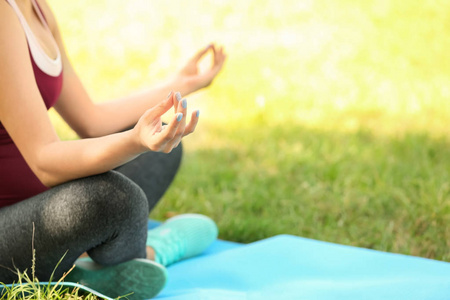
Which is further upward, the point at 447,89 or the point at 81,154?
the point at 81,154

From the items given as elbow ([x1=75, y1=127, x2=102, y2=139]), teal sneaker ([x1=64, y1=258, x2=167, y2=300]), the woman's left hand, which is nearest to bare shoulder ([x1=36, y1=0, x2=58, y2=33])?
elbow ([x1=75, y1=127, x2=102, y2=139])

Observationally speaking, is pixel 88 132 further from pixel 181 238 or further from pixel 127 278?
pixel 127 278

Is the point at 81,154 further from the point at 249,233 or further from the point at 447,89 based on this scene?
the point at 447,89

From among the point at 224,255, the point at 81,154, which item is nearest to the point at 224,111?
the point at 224,255

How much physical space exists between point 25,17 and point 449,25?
3.53 meters

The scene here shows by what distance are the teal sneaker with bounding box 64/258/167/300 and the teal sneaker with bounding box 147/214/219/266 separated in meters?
0.25

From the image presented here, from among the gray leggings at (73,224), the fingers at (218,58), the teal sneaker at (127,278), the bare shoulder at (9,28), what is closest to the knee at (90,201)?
the gray leggings at (73,224)

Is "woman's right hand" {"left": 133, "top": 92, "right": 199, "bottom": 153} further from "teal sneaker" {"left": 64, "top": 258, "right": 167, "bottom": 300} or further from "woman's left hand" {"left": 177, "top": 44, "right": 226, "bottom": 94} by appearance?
"woman's left hand" {"left": 177, "top": 44, "right": 226, "bottom": 94}

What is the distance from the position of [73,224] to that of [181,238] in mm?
542

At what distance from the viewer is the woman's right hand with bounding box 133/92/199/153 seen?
0.94 metres

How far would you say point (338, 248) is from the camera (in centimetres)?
160

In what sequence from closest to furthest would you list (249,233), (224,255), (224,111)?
(224,255) → (249,233) → (224,111)

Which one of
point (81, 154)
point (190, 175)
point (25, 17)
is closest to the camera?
point (81, 154)

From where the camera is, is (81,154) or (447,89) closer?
(81,154)
